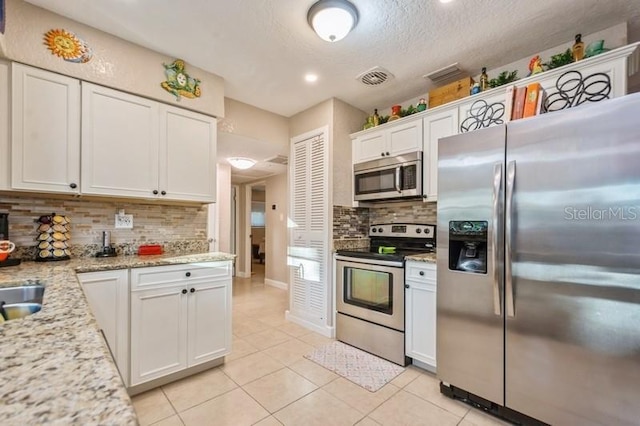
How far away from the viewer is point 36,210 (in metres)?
2.05

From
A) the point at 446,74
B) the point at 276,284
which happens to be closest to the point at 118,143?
the point at 446,74

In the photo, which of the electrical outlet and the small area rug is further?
the electrical outlet

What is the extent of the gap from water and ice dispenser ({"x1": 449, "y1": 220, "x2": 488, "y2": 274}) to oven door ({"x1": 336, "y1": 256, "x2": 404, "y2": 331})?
Answer: 0.54 m

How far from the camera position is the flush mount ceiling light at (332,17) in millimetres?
1754

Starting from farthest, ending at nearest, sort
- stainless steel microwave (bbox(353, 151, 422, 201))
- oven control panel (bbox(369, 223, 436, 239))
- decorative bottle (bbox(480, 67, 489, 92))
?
oven control panel (bbox(369, 223, 436, 239)) < stainless steel microwave (bbox(353, 151, 422, 201)) < decorative bottle (bbox(480, 67, 489, 92))

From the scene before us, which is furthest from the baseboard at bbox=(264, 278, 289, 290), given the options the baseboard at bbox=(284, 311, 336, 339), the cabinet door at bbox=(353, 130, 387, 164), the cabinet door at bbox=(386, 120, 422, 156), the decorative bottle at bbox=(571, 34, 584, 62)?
the decorative bottle at bbox=(571, 34, 584, 62)

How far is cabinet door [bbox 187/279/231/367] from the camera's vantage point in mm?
2193

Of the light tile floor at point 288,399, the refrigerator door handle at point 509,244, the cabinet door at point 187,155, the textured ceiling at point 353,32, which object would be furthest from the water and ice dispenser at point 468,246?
the cabinet door at point 187,155

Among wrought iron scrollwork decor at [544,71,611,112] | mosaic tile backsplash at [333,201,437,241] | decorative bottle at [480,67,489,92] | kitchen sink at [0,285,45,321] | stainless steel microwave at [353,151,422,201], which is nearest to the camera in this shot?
kitchen sink at [0,285,45,321]

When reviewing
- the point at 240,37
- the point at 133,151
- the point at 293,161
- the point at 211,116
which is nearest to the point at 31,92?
the point at 133,151

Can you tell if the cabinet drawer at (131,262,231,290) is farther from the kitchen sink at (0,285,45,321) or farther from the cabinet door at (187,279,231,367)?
the kitchen sink at (0,285,45,321)

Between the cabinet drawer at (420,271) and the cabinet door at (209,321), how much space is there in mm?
1513

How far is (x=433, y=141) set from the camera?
260 cm

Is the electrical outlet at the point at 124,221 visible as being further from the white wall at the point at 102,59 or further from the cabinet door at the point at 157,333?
the white wall at the point at 102,59
